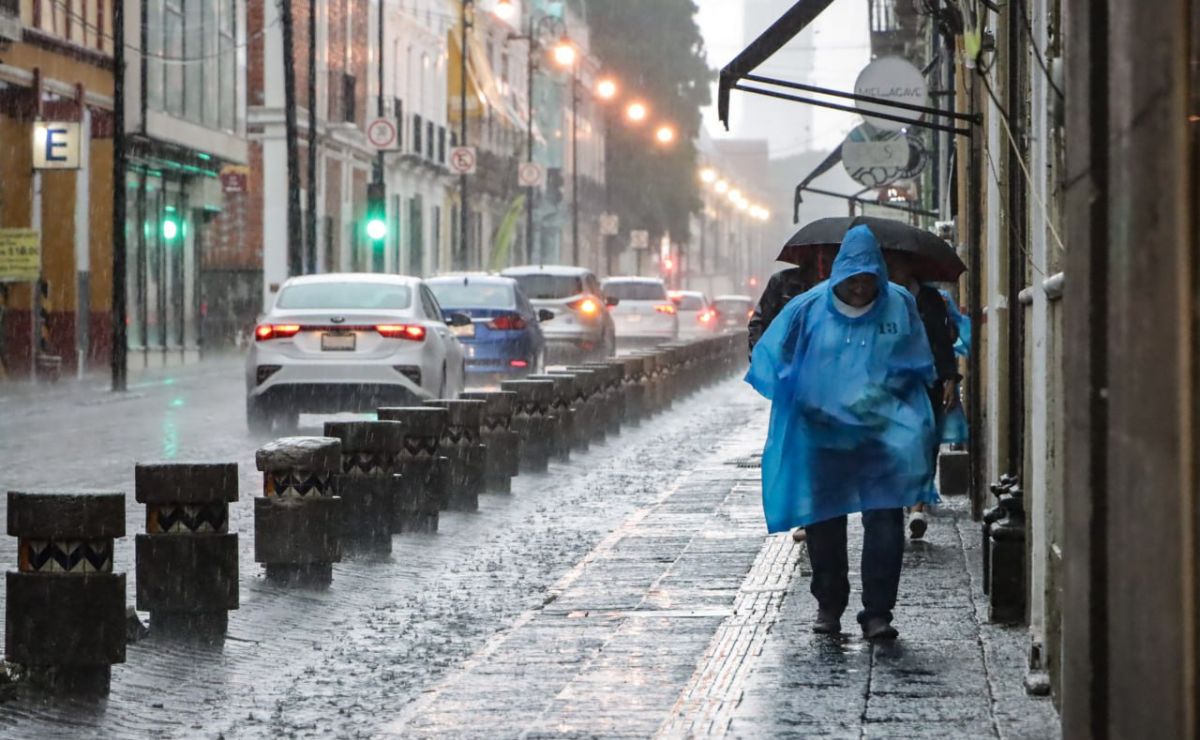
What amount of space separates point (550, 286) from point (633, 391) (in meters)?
10.7

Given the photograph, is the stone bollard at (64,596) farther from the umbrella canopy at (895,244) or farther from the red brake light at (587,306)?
the red brake light at (587,306)

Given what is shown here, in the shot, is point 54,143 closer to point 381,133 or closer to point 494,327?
point 494,327

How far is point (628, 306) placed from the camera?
50.3 meters

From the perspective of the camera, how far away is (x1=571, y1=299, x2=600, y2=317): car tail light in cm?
3662

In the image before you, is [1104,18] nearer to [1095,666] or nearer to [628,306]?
[1095,666]

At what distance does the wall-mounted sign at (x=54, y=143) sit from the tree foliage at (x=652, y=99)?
61738 millimetres

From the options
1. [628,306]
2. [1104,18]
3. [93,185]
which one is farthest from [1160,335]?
[628,306]

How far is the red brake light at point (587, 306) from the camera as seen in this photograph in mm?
36625

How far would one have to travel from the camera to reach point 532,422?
737 inches

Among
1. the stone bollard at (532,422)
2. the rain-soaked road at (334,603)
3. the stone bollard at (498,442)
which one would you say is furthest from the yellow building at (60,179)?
the stone bollard at (498,442)

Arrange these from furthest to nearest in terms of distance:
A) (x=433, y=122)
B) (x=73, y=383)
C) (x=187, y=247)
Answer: (x=433, y=122) → (x=187, y=247) → (x=73, y=383)

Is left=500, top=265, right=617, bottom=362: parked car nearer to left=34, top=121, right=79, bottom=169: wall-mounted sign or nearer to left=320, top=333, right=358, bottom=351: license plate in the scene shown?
left=34, top=121, right=79, bottom=169: wall-mounted sign

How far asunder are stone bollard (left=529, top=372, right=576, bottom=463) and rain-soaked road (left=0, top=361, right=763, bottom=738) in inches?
9.4

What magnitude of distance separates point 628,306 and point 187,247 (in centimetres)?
1002
